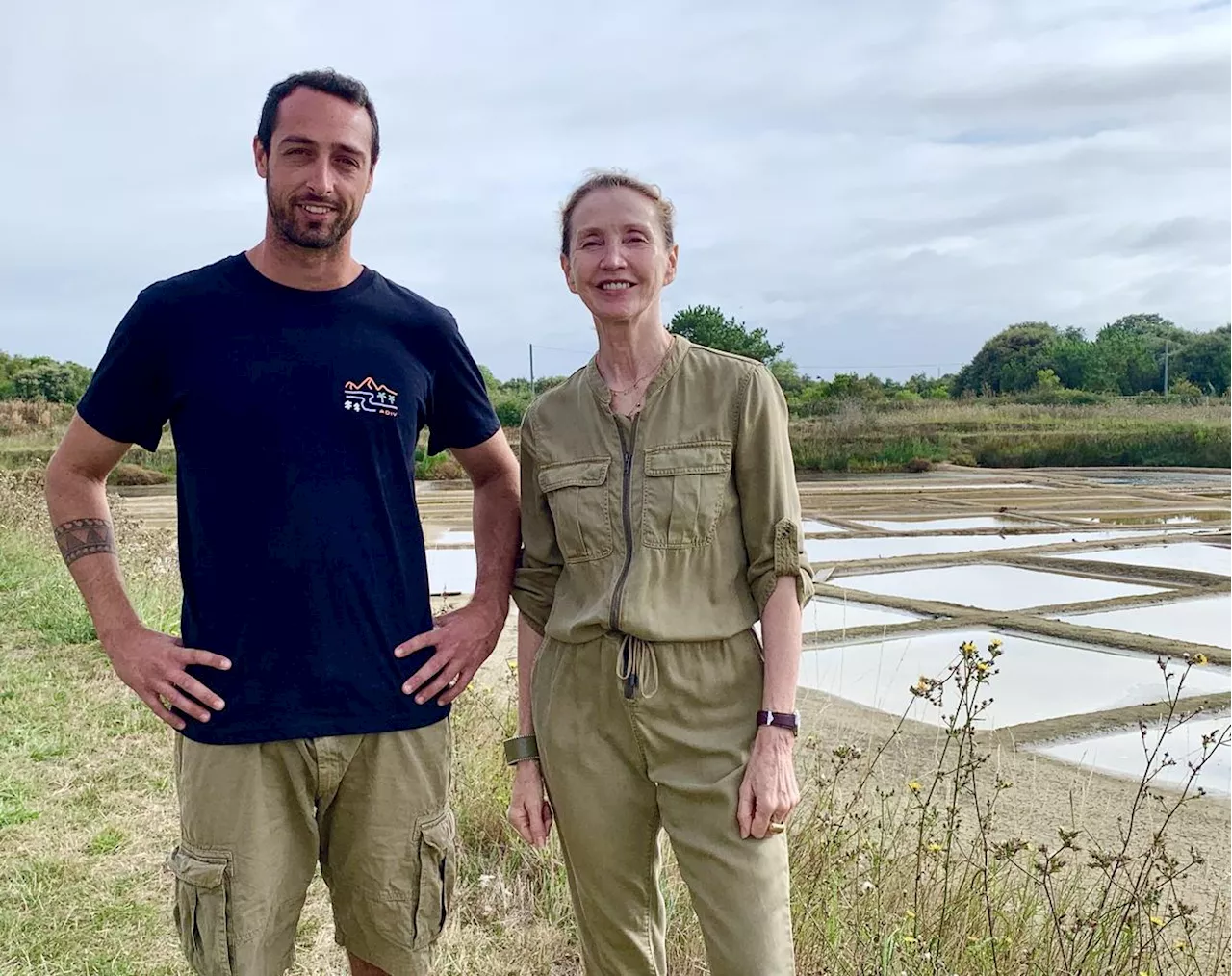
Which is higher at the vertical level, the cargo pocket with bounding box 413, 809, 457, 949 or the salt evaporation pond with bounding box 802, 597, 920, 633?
the cargo pocket with bounding box 413, 809, 457, 949

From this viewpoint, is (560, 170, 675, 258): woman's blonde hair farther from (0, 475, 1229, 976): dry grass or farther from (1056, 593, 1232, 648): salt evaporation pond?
(1056, 593, 1232, 648): salt evaporation pond

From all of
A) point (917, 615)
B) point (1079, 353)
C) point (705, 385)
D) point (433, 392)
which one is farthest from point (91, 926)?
point (1079, 353)

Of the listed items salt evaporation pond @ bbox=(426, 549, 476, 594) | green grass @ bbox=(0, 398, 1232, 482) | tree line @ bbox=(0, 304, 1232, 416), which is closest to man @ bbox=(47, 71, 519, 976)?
salt evaporation pond @ bbox=(426, 549, 476, 594)

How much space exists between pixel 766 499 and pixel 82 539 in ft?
4.56

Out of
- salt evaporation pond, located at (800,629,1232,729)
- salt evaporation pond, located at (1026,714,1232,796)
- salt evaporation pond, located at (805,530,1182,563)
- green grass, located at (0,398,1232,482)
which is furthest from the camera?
green grass, located at (0,398,1232,482)

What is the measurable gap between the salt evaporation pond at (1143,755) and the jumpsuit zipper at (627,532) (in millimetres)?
4367

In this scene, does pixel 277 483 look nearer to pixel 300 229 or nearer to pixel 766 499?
pixel 300 229

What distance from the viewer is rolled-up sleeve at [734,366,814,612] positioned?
1979 millimetres

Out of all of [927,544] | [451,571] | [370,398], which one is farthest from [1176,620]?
[370,398]

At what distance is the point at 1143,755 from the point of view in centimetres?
585

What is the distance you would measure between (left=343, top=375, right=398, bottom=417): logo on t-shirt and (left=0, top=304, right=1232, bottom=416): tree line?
115 feet

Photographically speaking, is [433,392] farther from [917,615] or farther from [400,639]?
[917,615]

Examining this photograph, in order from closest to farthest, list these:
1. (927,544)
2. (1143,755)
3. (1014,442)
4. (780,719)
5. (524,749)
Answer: (780,719) → (524,749) → (1143,755) → (927,544) → (1014,442)

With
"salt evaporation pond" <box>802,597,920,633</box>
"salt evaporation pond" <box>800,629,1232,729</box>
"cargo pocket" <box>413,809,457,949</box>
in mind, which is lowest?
"salt evaporation pond" <box>800,629,1232,729</box>
